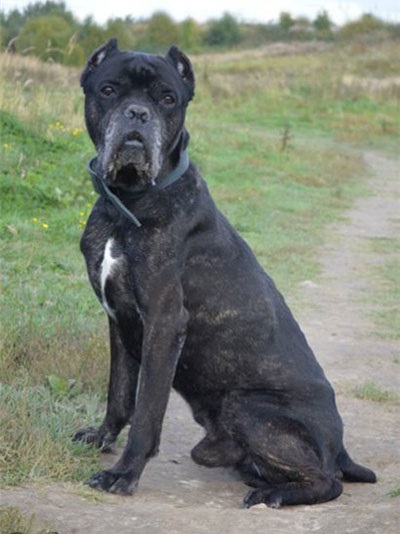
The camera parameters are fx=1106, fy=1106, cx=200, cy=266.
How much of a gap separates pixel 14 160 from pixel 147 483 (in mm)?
7211

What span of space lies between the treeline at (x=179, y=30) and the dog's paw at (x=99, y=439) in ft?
61.7

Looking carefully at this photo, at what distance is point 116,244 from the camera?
4.51 meters

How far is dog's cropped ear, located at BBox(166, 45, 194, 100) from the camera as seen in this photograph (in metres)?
4.67

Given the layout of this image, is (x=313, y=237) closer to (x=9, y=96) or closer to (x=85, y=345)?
(x=9, y=96)

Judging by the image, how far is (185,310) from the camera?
15.0 feet

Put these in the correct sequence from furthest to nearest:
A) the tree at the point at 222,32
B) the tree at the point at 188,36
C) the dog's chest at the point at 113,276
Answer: the tree at the point at 222,32
the tree at the point at 188,36
the dog's chest at the point at 113,276

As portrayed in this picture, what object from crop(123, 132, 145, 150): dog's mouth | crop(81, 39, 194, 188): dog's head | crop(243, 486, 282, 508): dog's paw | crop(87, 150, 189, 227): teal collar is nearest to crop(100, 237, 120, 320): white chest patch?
crop(87, 150, 189, 227): teal collar

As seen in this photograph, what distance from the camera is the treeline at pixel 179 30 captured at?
29094mm

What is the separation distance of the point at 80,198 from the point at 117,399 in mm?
6191

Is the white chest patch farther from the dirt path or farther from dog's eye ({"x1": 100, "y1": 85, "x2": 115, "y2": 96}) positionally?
the dirt path

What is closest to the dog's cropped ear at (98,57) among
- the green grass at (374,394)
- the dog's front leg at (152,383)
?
the dog's front leg at (152,383)

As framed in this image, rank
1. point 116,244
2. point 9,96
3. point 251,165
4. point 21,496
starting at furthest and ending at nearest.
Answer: point 251,165 → point 9,96 → point 116,244 → point 21,496

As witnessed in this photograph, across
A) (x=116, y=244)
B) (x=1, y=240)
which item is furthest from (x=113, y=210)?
(x=1, y=240)

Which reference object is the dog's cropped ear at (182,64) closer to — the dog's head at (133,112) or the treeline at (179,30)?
the dog's head at (133,112)
